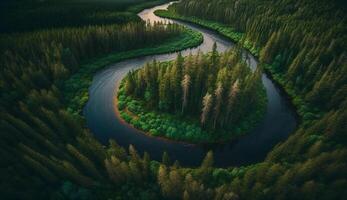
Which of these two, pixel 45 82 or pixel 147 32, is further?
pixel 147 32

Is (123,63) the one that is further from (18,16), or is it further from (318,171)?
(318,171)

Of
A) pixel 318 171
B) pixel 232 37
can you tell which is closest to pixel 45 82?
pixel 318 171

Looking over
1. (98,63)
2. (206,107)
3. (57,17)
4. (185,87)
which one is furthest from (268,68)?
(57,17)

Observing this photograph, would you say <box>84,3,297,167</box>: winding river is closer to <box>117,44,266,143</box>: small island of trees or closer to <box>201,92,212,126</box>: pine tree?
<box>117,44,266,143</box>: small island of trees

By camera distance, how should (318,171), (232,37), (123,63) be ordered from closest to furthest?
1. (318,171)
2. (123,63)
3. (232,37)

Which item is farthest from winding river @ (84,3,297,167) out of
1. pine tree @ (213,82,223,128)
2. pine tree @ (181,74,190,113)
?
pine tree @ (181,74,190,113)

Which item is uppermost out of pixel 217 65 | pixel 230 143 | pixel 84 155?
pixel 217 65

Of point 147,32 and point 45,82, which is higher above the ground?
point 147,32

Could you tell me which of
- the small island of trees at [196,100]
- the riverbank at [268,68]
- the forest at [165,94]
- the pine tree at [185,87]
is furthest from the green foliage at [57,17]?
the pine tree at [185,87]
